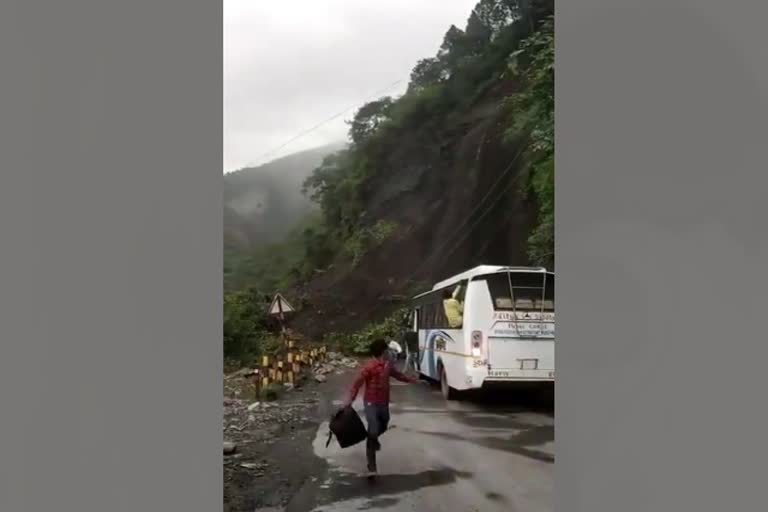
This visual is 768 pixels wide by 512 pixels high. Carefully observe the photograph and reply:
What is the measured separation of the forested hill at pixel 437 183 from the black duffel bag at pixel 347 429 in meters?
0.55

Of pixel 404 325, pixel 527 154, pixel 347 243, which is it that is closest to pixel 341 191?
pixel 347 243

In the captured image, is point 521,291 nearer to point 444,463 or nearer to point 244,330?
point 444,463

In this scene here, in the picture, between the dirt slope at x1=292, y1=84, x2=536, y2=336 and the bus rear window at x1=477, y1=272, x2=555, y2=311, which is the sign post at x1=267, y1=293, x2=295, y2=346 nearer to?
the dirt slope at x1=292, y1=84, x2=536, y2=336

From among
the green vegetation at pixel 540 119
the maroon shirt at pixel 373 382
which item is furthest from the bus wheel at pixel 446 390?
the green vegetation at pixel 540 119

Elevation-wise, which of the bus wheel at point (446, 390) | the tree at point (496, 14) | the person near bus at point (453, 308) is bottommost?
the bus wheel at point (446, 390)

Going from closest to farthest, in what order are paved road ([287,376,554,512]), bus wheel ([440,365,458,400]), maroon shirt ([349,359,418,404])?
paved road ([287,376,554,512]), maroon shirt ([349,359,418,404]), bus wheel ([440,365,458,400])

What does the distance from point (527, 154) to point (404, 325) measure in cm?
141

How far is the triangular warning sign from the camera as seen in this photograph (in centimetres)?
412

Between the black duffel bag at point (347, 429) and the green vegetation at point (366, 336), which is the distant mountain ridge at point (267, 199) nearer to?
the green vegetation at point (366, 336)

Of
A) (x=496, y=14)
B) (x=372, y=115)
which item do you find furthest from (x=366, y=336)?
(x=496, y=14)

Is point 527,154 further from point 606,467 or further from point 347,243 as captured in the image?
point 606,467

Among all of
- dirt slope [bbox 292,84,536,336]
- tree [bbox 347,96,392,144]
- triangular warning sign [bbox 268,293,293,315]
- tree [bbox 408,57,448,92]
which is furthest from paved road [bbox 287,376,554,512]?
tree [bbox 408,57,448,92]

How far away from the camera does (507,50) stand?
14.2 ft

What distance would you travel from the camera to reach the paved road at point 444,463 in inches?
152
